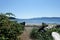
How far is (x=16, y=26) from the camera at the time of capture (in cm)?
616

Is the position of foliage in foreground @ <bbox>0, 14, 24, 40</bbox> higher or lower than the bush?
higher

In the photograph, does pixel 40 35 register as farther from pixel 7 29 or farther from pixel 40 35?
pixel 7 29

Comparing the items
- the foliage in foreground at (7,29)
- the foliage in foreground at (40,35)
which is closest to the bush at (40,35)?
the foliage in foreground at (40,35)

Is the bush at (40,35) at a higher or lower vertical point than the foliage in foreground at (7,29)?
lower

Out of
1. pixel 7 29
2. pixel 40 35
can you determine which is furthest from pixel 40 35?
pixel 7 29

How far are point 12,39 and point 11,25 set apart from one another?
477mm

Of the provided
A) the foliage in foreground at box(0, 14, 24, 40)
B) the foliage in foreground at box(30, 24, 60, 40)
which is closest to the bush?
the foliage in foreground at box(30, 24, 60, 40)

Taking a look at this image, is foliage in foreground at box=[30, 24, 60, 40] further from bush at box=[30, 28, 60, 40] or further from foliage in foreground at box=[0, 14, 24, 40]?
foliage in foreground at box=[0, 14, 24, 40]

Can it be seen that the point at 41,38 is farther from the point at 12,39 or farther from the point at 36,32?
the point at 12,39

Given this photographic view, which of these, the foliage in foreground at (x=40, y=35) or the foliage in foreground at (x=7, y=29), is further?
the foliage in foreground at (x=40, y=35)

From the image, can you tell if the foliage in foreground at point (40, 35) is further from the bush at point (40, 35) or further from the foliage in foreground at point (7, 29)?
the foliage in foreground at point (7, 29)

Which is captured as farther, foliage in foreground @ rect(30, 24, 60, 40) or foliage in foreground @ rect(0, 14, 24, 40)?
foliage in foreground @ rect(30, 24, 60, 40)

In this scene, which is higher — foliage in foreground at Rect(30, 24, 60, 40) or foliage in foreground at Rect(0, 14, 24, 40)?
foliage in foreground at Rect(0, 14, 24, 40)

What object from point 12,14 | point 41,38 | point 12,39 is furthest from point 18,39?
point 41,38
